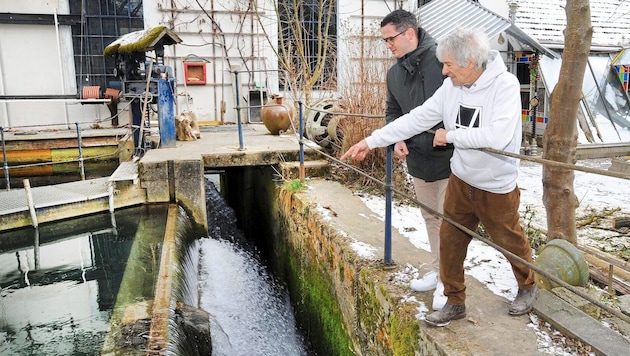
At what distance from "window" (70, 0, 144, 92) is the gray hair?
36.8 ft

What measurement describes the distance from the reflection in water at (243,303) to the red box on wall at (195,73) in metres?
5.39

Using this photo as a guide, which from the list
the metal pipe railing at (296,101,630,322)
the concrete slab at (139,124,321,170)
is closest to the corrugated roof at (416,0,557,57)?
the concrete slab at (139,124,321,170)

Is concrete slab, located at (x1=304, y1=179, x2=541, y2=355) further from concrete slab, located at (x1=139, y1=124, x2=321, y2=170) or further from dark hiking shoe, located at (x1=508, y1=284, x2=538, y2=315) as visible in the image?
concrete slab, located at (x1=139, y1=124, x2=321, y2=170)

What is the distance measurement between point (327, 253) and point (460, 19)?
18.7ft

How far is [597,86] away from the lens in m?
10.1

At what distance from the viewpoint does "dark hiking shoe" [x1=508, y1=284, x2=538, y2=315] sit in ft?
8.61

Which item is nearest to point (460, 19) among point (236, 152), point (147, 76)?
point (236, 152)

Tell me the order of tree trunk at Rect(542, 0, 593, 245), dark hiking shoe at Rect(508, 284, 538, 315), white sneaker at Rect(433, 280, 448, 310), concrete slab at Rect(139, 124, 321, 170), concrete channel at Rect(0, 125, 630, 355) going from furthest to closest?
concrete slab at Rect(139, 124, 321, 170) → tree trunk at Rect(542, 0, 593, 245) → white sneaker at Rect(433, 280, 448, 310) → dark hiking shoe at Rect(508, 284, 538, 315) → concrete channel at Rect(0, 125, 630, 355)

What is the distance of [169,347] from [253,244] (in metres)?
4.65

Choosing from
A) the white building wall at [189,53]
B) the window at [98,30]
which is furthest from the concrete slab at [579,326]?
the window at [98,30]

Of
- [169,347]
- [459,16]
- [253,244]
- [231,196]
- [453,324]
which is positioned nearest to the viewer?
[453,324]

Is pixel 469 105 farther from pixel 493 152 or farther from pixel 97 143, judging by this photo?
pixel 97 143

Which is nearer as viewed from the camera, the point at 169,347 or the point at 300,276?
the point at 169,347

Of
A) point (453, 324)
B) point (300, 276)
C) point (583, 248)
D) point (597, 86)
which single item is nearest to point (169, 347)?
point (453, 324)
